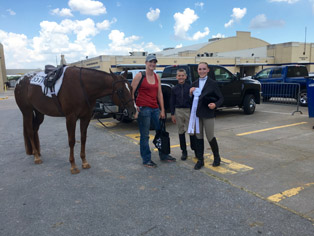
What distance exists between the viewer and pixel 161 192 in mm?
3668

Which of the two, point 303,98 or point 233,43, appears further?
point 233,43

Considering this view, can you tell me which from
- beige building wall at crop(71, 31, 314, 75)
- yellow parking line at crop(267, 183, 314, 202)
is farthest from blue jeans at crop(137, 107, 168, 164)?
beige building wall at crop(71, 31, 314, 75)

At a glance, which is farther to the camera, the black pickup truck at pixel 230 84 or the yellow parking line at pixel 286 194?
the black pickup truck at pixel 230 84

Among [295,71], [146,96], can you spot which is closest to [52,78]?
[146,96]

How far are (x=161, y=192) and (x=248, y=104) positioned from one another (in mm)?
7785

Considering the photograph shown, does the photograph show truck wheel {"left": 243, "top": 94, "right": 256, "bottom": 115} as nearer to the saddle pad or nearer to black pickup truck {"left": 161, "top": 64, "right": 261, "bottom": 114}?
black pickup truck {"left": 161, "top": 64, "right": 261, "bottom": 114}

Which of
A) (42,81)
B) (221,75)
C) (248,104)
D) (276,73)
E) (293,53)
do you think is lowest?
(248,104)

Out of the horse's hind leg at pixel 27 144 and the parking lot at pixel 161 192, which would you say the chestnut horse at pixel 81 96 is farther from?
the horse's hind leg at pixel 27 144

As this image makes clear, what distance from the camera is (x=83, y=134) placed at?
15.6 feet

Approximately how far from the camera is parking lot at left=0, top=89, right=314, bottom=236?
9.31ft

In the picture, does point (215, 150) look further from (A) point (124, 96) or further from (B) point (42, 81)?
(B) point (42, 81)

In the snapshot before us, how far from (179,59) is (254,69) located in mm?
13443

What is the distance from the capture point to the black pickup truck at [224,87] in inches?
325

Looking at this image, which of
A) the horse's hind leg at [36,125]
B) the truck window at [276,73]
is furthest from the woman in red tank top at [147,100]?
the truck window at [276,73]
